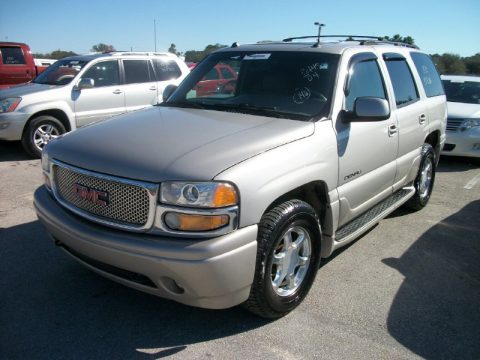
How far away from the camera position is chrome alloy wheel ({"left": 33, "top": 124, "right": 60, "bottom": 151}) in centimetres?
761

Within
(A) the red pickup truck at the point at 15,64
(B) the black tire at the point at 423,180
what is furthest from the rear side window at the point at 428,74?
(A) the red pickup truck at the point at 15,64

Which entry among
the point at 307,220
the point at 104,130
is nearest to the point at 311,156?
the point at 307,220

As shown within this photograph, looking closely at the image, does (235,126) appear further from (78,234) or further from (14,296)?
(14,296)

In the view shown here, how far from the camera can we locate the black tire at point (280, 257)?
107 inches

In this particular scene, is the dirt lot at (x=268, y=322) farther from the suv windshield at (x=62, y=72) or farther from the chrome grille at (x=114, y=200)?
the suv windshield at (x=62, y=72)

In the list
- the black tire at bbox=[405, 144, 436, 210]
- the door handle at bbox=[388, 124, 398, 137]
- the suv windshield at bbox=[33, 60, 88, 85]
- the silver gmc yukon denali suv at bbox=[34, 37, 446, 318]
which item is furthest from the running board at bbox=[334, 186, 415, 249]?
the suv windshield at bbox=[33, 60, 88, 85]

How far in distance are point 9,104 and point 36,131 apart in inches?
23.6

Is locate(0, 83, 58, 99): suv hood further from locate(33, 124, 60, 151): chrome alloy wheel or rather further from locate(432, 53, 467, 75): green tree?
locate(432, 53, 467, 75): green tree

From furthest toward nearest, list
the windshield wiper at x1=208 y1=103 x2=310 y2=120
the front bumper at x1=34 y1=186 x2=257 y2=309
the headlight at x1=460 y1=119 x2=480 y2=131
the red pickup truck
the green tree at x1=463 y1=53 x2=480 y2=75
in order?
1. the green tree at x1=463 y1=53 x2=480 y2=75
2. the red pickup truck
3. the headlight at x1=460 y1=119 x2=480 y2=131
4. the windshield wiper at x1=208 y1=103 x2=310 y2=120
5. the front bumper at x1=34 y1=186 x2=257 y2=309

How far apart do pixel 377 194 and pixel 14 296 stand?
320 centimetres

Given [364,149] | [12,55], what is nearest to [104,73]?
[12,55]

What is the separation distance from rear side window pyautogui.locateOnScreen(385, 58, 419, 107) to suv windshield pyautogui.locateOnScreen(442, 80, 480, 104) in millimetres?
5050

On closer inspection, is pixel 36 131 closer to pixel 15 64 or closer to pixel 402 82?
pixel 15 64

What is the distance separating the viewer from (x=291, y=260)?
3.10 meters
